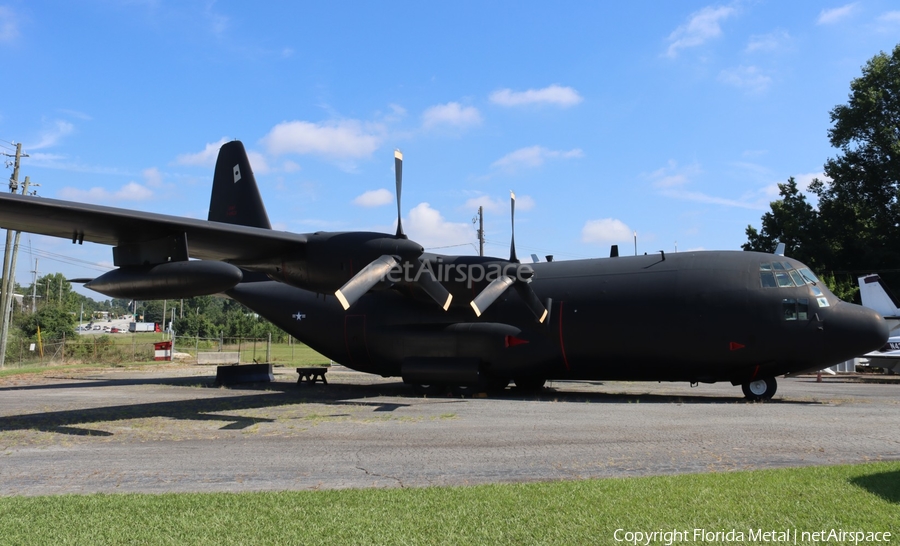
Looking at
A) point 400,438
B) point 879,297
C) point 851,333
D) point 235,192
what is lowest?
point 400,438

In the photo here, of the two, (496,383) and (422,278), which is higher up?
(422,278)

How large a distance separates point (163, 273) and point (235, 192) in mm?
8644

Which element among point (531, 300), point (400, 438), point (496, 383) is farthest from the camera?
point (496, 383)

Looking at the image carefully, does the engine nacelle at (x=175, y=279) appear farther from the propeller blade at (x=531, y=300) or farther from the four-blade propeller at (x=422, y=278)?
the propeller blade at (x=531, y=300)

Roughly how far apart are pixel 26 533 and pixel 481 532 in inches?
163

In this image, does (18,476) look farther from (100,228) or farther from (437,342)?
(437,342)

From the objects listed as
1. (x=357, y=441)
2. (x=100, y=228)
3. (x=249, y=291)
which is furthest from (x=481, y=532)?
(x=249, y=291)

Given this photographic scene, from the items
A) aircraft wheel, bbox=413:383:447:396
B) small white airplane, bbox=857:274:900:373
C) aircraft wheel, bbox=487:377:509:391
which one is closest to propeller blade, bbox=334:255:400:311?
aircraft wheel, bbox=413:383:447:396

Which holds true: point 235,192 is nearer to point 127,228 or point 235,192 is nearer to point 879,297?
point 127,228

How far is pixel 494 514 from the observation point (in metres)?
→ 6.29

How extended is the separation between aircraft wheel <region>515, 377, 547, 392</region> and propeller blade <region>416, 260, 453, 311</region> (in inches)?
179

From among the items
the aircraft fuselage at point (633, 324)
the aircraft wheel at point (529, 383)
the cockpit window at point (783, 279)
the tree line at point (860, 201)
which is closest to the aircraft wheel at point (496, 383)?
the aircraft fuselage at point (633, 324)

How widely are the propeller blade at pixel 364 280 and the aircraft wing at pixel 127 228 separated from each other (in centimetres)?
232

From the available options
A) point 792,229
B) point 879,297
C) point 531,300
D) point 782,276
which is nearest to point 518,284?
point 531,300
